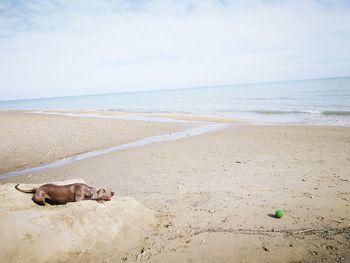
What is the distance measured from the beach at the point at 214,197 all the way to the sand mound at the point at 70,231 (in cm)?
3

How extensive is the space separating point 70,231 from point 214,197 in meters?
3.53

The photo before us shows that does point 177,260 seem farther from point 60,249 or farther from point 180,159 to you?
point 180,159

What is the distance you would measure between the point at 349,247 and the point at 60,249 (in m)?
4.80

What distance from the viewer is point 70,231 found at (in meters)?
4.71

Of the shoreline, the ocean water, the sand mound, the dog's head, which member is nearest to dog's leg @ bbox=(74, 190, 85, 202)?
the dog's head

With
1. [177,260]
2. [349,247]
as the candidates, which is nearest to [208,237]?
[177,260]

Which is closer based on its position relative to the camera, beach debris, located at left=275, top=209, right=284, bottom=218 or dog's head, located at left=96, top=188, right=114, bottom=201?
beach debris, located at left=275, top=209, right=284, bottom=218

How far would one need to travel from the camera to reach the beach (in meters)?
4.50

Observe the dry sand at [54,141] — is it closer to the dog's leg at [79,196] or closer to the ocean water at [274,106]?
the dog's leg at [79,196]

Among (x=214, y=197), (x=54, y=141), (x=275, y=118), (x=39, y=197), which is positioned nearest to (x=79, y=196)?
(x=39, y=197)

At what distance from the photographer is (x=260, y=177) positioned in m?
8.07

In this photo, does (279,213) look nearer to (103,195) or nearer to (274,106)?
(103,195)

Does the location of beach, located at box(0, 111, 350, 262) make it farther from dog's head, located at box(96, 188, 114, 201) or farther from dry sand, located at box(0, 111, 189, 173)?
dog's head, located at box(96, 188, 114, 201)

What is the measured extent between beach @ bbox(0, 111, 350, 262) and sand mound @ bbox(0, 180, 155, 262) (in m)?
0.03
